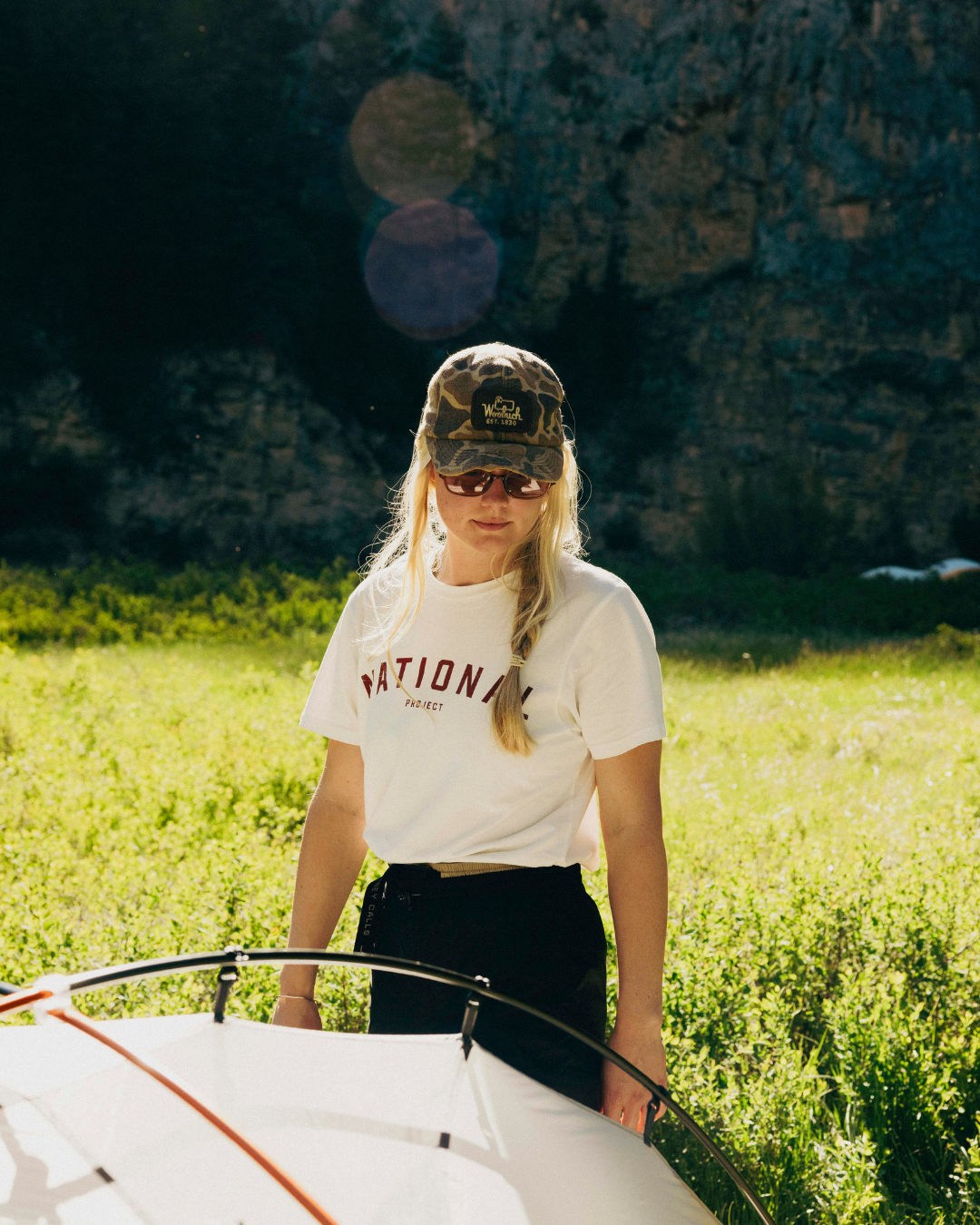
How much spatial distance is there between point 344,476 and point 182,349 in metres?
4.17

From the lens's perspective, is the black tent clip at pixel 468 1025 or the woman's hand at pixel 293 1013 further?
the woman's hand at pixel 293 1013

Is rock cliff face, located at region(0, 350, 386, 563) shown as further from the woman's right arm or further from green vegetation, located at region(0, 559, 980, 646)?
the woman's right arm

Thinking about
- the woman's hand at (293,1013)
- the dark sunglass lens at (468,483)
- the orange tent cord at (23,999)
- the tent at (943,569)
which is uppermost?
the dark sunglass lens at (468,483)

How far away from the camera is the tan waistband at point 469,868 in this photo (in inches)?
68.8

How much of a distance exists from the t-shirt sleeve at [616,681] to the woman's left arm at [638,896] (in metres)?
0.04

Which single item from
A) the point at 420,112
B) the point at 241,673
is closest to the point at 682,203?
the point at 420,112

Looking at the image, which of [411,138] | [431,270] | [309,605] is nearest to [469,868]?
[309,605]

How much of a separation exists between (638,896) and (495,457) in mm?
752

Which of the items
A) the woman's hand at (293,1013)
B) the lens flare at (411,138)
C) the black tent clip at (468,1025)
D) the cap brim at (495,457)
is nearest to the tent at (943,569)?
the lens flare at (411,138)

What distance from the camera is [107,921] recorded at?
12.5 ft

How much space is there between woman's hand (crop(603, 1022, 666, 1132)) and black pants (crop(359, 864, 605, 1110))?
3 centimetres

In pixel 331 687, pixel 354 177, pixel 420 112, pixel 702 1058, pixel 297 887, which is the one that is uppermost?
pixel 420 112

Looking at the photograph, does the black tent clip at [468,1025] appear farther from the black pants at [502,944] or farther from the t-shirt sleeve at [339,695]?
the t-shirt sleeve at [339,695]

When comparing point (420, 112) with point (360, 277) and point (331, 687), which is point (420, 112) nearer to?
point (360, 277)
